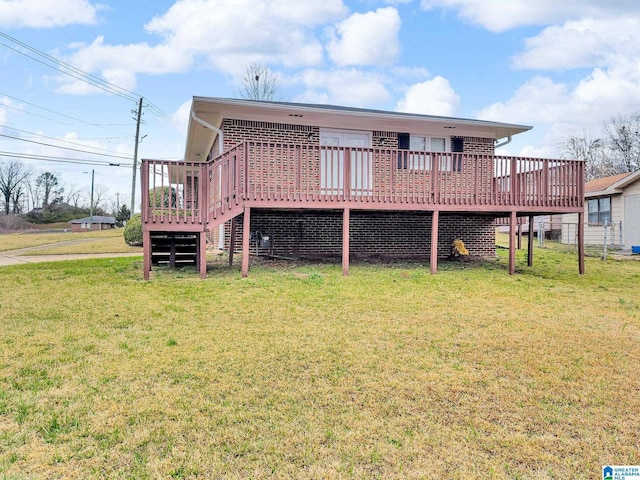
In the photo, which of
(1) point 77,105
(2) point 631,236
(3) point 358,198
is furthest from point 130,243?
(1) point 77,105

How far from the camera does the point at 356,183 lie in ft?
28.5

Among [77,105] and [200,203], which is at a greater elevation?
[77,105]

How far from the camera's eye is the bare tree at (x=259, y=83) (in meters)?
30.7

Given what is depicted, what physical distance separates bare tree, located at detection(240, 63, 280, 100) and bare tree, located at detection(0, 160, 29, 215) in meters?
43.1

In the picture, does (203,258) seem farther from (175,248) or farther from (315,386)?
(315,386)

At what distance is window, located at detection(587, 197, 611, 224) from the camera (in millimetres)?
19234

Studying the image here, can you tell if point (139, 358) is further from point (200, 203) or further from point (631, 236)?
point (631, 236)

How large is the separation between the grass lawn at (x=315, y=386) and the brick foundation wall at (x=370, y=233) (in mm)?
4922

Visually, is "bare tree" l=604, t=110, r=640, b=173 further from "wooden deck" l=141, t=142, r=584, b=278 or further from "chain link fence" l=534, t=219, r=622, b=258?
"wooden deck" l=141, t=142, r=584, b=278

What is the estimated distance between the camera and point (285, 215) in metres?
11.2

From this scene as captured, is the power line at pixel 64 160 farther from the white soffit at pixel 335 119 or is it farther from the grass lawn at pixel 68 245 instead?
the white soffit at pixel 335 119

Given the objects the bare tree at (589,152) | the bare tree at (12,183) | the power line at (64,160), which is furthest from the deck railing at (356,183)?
the bare tree at (12,183)

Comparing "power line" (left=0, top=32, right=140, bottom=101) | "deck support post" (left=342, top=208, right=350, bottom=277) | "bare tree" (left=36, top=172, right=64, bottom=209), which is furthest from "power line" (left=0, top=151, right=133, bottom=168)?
"deck support post" (left=342, top=208, right=350, bottom=277)

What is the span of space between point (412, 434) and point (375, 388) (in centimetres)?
64
